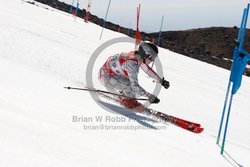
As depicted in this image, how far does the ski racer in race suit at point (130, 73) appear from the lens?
609 centimetres

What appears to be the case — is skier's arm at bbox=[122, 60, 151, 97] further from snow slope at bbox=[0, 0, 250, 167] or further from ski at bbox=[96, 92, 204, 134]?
snow slope at bbox=[0, 0, 250, 167]

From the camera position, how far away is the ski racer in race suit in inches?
240

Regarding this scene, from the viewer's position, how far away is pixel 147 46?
609cm

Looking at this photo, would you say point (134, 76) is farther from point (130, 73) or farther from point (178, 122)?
point (178, 122)

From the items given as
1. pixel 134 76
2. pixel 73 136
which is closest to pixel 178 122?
pixel 134 76

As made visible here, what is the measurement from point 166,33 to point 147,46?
54.5 meters

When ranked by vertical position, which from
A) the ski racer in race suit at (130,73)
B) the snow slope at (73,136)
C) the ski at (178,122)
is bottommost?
the ski at (178,122)

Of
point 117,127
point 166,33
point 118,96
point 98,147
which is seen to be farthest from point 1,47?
point 166,33

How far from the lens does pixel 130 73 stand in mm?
6156

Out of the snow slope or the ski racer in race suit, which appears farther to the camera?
the ski racer in race suit

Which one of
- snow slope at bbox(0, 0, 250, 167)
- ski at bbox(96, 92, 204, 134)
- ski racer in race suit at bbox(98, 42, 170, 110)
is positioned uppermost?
ski racer in race suit at bbox(98, 42, 170, 110)

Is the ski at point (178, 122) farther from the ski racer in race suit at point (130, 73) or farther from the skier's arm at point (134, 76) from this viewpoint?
the skier's arm at point (134, 76)

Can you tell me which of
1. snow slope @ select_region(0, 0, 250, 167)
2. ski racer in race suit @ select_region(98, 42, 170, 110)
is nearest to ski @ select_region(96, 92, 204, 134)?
ski racer in race suit @ select_region(98, 42, 170, 110)

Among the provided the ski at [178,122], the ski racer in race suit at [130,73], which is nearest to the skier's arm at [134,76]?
the ski racer in race suit at [130,73]
